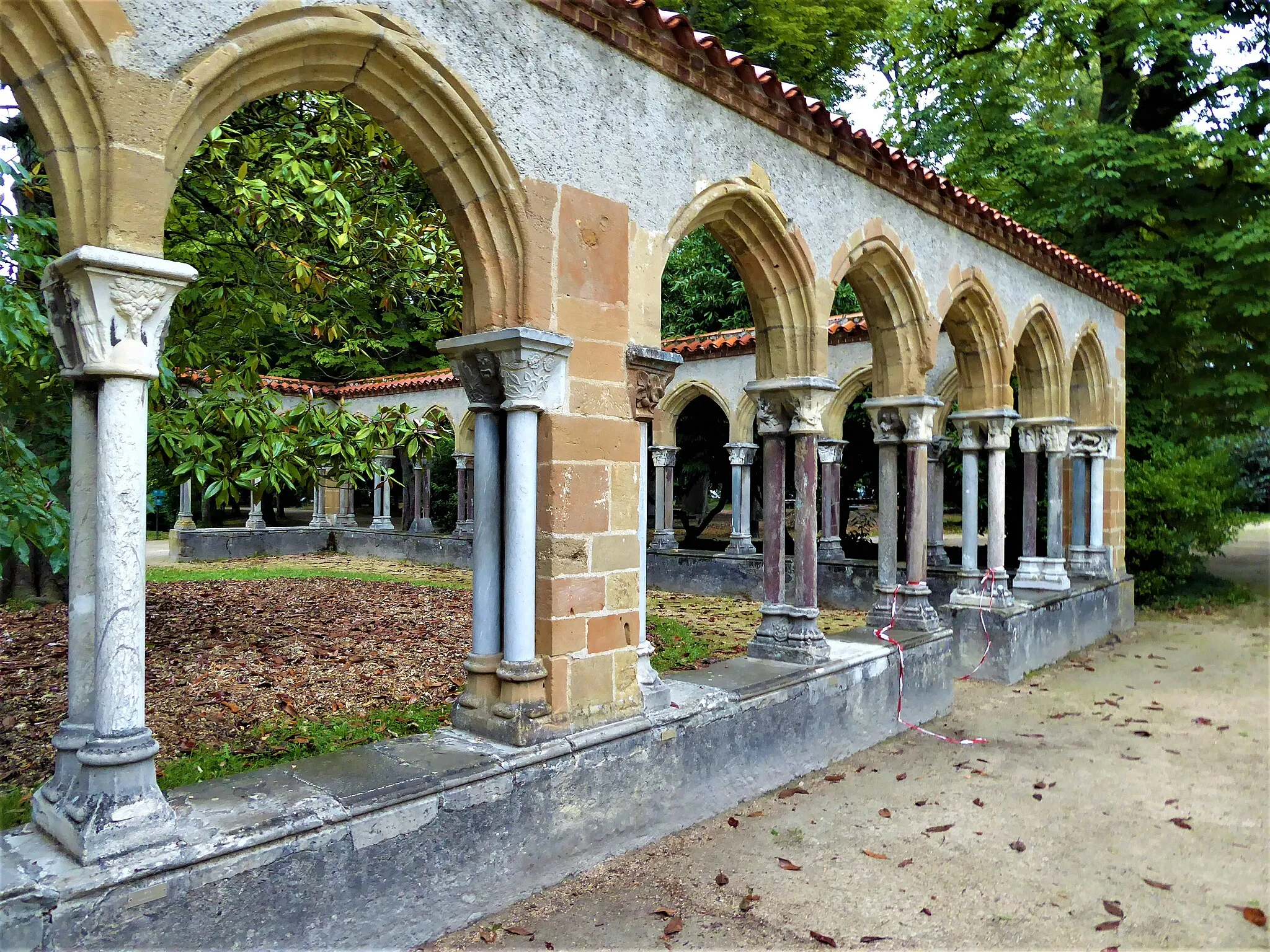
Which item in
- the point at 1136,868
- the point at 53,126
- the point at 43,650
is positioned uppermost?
the point at 53,126

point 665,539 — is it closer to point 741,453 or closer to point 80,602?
point 741,453

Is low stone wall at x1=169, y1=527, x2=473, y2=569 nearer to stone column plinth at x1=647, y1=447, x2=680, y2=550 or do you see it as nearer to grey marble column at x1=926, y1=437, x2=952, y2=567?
stone column plinth at x1=647, y1=447, x2=680, y2=550

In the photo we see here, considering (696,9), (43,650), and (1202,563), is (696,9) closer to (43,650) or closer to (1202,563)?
(1202,563)

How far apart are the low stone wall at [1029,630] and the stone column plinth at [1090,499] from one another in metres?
0.34

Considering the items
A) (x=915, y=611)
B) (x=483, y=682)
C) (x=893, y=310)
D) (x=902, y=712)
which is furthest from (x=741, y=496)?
(x=483, y=682)

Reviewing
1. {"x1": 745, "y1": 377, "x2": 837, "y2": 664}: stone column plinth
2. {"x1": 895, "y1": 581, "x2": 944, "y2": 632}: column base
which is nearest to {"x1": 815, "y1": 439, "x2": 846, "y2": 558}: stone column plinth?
{"x1": 895, "y1": 581, "x2": 944, "y2": 632}: column base

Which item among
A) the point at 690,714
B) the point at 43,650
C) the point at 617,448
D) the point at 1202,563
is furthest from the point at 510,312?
the point at 1202,563

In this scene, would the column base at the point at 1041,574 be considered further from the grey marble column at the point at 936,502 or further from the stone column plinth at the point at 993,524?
the grey marble column at the point at 936,502

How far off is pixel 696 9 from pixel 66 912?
1775cm

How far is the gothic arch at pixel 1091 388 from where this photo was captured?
32.3 ft

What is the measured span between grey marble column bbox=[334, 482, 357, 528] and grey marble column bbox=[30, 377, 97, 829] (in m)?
15.7

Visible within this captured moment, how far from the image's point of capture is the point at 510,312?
3.77 metres

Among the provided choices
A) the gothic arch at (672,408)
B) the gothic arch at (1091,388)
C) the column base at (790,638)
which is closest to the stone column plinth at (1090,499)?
the gothic arch at (1091,388)

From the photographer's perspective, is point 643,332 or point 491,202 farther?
point 643,332
